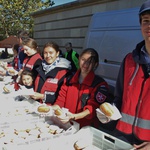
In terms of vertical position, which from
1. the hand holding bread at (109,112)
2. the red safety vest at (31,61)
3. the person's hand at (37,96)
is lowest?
the person's hand at (37,96)

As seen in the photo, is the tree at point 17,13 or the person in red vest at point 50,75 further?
the tree at point 17,13

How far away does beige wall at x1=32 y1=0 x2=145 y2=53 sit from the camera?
8.65 meters

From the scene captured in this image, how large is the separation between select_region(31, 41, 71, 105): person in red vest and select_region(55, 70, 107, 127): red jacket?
1.25ft

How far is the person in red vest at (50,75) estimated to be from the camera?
293 centimetres

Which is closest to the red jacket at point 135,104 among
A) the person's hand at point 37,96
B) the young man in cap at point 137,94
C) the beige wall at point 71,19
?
the young man in cap at point 137,94

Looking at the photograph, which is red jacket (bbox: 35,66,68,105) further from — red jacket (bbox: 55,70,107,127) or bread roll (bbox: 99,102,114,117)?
bread roll (bbox: 99,102,114,117)

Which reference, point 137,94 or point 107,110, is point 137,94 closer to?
point 137,94

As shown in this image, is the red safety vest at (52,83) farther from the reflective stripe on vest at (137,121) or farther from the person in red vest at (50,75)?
the reflective stripe on vest at (137,121)

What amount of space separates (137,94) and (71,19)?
997 cm

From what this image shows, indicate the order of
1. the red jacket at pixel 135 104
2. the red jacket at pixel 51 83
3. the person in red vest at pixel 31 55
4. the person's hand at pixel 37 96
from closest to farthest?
the red jacket at pixel 135 104
the person's hand at pixel 37 96
the red jacket at pixel 51 83
the person in red vest at pixel 31 55

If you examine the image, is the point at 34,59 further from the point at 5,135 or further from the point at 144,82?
the point at 144,82

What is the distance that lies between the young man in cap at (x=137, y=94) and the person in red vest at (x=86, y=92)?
548mm

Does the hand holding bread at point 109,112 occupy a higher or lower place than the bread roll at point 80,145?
A: higher

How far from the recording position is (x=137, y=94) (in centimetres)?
168
